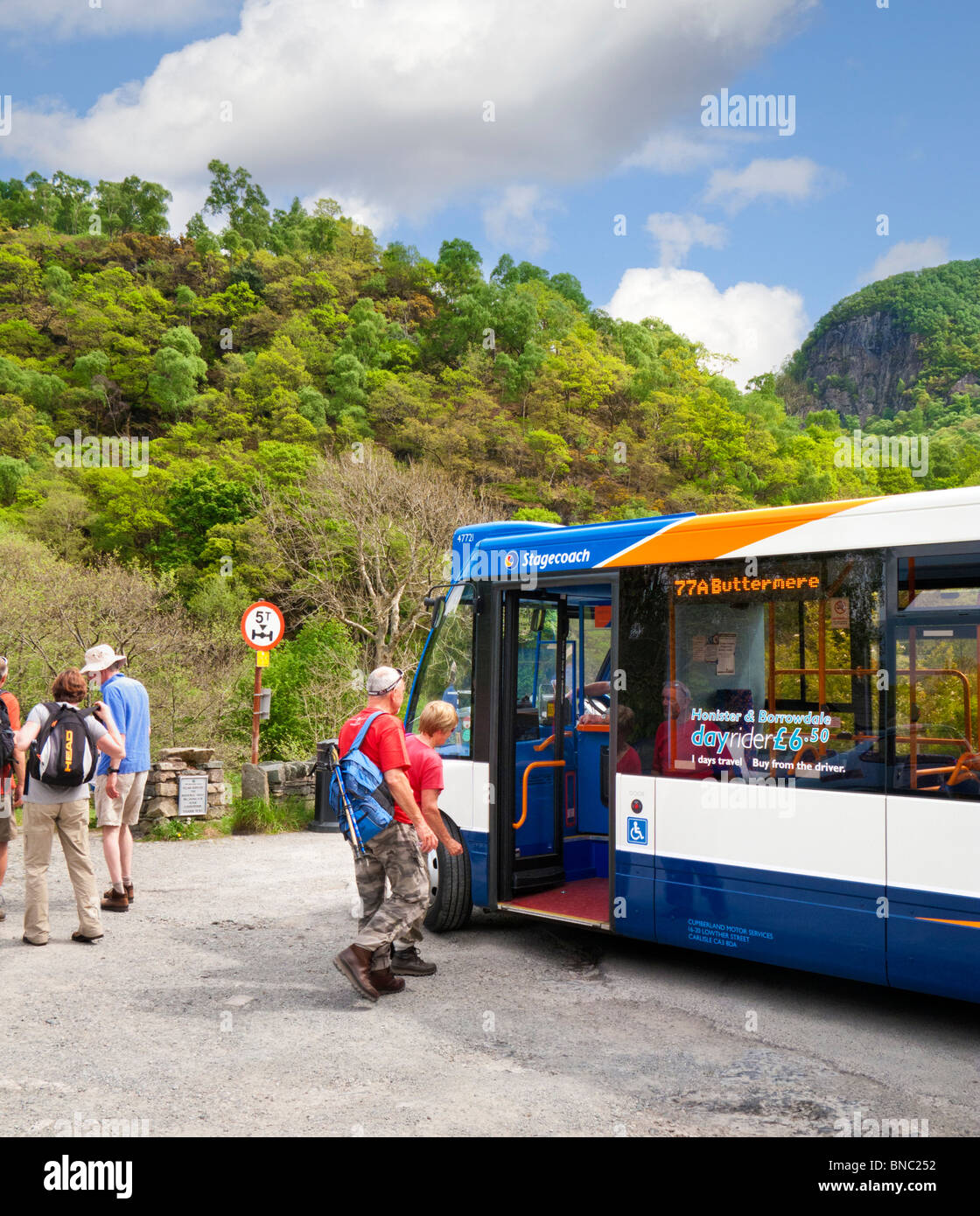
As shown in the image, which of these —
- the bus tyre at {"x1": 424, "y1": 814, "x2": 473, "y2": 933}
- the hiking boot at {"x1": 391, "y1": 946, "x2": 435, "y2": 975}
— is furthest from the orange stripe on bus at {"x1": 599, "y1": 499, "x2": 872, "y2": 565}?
the hiking boot at {"x1": 391, "y1": 946, "x2": 435, "y2": 975}

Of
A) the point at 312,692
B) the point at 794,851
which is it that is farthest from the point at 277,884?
the point at 312,692

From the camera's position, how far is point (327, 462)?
28328mm

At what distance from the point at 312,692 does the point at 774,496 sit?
37.4 metres

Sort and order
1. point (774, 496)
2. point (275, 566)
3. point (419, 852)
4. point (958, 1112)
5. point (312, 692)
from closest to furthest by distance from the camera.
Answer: point (958, 1112) < point (419, 852) < point (312, 692) < point (275, 566) < point (774, 496)

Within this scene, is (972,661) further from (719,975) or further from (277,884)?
(277,884)

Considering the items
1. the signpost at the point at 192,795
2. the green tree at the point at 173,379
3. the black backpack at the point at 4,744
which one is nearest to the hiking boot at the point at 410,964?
the black backpack at the point at 4,744

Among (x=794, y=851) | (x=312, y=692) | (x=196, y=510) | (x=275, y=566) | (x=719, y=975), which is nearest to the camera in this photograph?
(x=794, y=851)

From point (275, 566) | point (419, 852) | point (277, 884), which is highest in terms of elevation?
point (275, 566)

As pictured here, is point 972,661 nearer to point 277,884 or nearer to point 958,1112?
point 958,1112

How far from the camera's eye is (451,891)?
7.30 metres

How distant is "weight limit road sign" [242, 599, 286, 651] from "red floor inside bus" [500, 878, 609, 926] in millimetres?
6382

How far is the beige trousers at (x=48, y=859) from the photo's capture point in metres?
6.82
